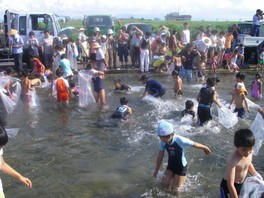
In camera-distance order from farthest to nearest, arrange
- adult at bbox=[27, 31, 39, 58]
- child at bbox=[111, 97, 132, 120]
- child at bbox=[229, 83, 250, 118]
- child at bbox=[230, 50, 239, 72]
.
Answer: child at bbox=[230, 50, 239, 72]
adult at bbox=[27, 31, 39, 58]
child at bbox=[111, 97, 132, 120]
child at bbox=[229, 83, 250, 118]

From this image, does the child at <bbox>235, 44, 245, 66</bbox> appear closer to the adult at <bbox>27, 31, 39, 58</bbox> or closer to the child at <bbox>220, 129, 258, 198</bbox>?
the adult at <bbox>27, 31, 39, 58</bbox>

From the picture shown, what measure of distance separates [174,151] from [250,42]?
45.6 feet

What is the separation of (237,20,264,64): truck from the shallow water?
802 cm

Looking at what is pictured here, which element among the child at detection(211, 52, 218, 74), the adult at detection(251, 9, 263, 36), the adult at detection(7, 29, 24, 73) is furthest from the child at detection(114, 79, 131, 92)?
the adult at detection(251, 9, 263, 36)

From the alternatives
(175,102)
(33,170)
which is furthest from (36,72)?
(33,170)

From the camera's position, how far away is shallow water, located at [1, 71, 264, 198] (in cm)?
619

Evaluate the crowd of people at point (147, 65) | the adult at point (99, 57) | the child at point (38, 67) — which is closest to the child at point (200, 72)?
the crowd of people at point (147, 65)

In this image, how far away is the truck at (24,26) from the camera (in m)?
16.1

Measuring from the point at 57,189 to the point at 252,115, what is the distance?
6.07m

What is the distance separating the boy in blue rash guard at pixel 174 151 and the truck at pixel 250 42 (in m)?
13.6

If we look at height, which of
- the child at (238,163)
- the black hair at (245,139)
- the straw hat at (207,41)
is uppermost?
the straw hat at (207,41)

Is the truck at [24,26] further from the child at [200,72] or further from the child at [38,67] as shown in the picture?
the child at [200,72]

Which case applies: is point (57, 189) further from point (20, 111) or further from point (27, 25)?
point (27, 25)

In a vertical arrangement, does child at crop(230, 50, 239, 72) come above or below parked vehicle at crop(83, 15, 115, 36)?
below
